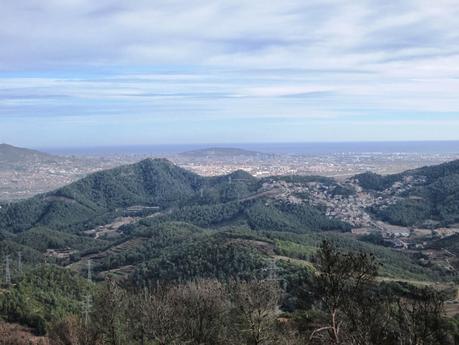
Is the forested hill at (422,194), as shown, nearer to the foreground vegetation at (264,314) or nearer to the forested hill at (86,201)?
the forested hill at (86,201)

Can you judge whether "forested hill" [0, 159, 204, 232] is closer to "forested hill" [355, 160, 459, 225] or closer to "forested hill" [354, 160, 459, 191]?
"forested hill" [354, 160, 459, 191]

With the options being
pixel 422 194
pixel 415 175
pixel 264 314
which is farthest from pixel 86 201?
pixel 264 314

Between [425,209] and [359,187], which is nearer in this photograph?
[425,209]

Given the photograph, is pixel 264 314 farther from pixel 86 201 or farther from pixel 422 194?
pixel 86 201

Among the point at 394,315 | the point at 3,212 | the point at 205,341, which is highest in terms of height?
the point at 394,315

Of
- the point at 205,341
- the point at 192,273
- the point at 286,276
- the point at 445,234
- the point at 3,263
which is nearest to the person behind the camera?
the point at 205,341

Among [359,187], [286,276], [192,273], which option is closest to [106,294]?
[286,276]

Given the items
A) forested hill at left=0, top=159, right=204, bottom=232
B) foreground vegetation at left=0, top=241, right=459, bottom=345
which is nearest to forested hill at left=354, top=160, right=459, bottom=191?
forested hill at left=0, top=159, right=204, bottom=232

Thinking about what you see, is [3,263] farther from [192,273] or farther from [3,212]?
[3,212]
